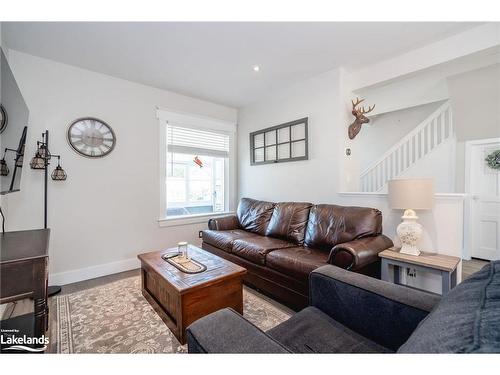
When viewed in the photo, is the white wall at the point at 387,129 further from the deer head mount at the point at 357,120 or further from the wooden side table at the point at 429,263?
the wooden side table at the point at 429,263

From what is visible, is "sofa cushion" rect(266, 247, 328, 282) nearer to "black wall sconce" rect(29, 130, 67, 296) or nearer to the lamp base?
the lamp base

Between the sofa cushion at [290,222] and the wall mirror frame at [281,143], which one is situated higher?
the wall mirror frame at [281,143]

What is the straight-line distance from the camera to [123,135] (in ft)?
9.75

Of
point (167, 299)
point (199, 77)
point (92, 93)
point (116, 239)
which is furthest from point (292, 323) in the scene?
point (92, 93)

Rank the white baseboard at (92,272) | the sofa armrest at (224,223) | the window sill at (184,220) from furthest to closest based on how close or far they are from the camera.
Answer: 1. the window sill at (184,220)
2. the sofa armrest at (224,223)
3. the white baseboard at (92,272)

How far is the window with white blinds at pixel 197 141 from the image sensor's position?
3.43m

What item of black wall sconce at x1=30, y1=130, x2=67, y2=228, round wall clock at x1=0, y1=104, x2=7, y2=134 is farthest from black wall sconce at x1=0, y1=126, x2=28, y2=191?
black wall sconce at x1=30, y1=130, x2=67, y2=228

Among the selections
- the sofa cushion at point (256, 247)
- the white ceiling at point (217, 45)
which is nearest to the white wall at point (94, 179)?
the white ceiling at point (217, 45)

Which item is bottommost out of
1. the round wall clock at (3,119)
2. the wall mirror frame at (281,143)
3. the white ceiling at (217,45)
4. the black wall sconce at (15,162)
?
the black wall sconce at (15,162)

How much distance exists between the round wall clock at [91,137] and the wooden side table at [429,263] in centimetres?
329

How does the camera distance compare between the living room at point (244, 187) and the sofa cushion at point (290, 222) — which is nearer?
the living room at point (244, 187)

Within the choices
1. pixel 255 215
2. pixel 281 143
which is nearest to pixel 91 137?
pixel 255 215
